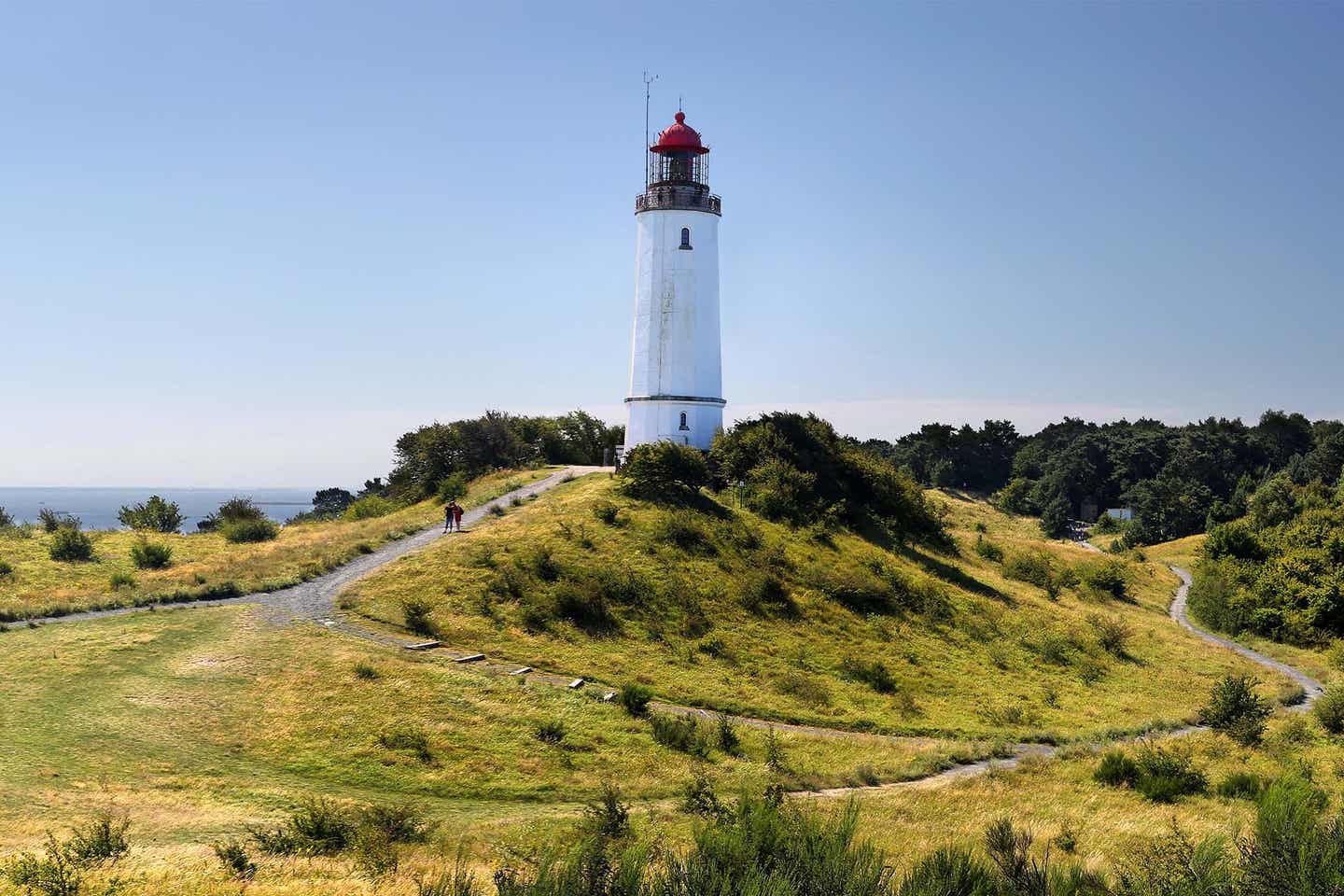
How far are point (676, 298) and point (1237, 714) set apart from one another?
28266 mm

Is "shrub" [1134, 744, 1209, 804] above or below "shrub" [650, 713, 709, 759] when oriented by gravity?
below

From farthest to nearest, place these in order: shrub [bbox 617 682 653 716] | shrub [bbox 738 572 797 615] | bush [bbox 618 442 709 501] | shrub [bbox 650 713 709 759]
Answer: bush [bbox 618 442 709 501]
shrub [bbox 738 572 797 615]
shrub [bbox 617 682 653 716]
shrub [bbox 650 713 709 759]

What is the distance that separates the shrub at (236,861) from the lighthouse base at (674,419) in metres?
32.2

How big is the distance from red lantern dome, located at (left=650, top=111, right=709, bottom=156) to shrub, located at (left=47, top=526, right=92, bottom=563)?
29635 mm

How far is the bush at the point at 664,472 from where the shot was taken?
38125mm

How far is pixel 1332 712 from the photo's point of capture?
24.2 metres

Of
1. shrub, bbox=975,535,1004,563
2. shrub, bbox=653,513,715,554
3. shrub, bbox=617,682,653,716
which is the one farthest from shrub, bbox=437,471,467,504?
shrub, bbox=975,535,1004,563

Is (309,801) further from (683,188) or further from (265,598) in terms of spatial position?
(683,188)

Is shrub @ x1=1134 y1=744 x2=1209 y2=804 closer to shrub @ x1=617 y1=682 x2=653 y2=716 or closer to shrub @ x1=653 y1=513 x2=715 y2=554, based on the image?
shrub @ x1=617 y1=682 x2=653 y2=716

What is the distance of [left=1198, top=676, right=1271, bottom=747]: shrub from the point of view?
22.3m

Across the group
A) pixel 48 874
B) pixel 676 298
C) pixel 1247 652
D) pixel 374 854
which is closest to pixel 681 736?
pixel 374 854

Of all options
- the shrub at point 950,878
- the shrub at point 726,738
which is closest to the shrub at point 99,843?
the shrub at point 950,878

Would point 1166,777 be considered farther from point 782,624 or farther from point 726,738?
point 782,624

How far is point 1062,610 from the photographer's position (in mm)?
37781
